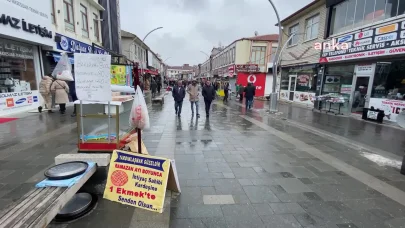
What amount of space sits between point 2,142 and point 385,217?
7894 mm

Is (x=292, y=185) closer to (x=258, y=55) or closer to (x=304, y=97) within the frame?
(x=304, y=97)

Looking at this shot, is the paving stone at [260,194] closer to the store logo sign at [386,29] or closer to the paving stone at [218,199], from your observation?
the paving stone at [218,199]

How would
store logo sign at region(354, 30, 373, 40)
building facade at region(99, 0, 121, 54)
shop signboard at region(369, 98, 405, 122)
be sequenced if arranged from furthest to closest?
building facade at region(99, 0, 121, 54) < store logo sign at region(354, 30, 373, 40) < shop signboard at region(369, 98, 405, 122)

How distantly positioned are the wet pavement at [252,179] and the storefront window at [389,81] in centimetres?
427

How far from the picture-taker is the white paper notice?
3191 mm

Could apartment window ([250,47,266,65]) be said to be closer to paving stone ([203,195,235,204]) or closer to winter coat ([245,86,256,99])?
winter coat ([245,86,256,99])

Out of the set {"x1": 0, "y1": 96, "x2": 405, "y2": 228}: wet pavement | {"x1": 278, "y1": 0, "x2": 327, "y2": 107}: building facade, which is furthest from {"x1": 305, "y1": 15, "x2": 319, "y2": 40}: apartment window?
{"x1": 0, "y1": 96, "x2": 405, "y2": 228}: wet pavement

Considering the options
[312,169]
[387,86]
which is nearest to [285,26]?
[387,86]

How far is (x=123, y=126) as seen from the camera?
4562mm

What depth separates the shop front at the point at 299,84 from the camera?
1466 centimetres

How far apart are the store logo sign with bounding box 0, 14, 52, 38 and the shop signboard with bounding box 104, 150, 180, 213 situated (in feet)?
29.7

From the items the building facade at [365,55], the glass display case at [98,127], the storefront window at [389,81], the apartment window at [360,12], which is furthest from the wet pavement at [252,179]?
the apartment window at [360,12]

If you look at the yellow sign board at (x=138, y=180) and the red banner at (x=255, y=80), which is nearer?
the yellow sign board at (x=138, y=180)

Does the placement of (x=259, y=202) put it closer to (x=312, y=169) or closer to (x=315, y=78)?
(x=312, y=169)
